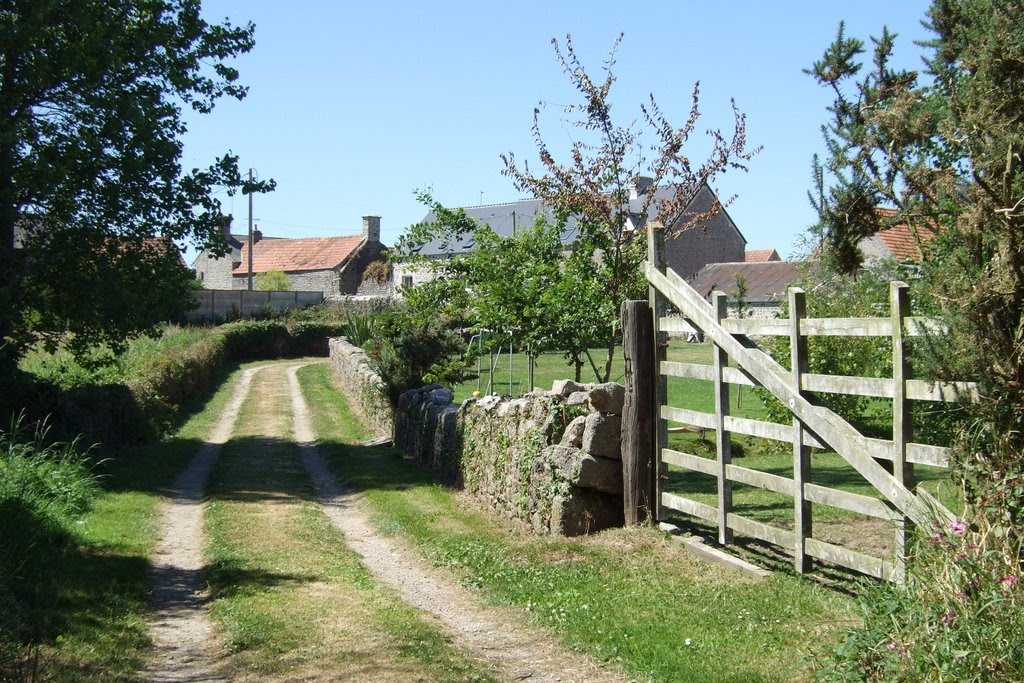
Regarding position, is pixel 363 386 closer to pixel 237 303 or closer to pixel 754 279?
pixel 237 303

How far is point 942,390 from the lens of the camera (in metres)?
5.55

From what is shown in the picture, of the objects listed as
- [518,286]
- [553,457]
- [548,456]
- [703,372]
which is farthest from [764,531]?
[518,286]

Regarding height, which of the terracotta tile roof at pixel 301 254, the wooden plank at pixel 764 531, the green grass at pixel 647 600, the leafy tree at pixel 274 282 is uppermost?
the terracotta tile roof at pixel 301 254

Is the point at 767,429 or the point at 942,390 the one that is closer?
the point at 942,390

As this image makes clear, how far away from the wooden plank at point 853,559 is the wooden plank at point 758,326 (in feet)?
5.01

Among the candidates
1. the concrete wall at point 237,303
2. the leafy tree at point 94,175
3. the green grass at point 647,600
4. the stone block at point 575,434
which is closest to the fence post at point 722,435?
the green grass at point 647,600

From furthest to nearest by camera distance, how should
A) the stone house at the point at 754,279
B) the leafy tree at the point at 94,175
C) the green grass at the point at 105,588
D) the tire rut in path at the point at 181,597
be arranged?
the stone house at the point at 754,279, the leafy tree at the point at 94,175, the tire rut in path at the point at 181,597, the green grass at the point at 105,588

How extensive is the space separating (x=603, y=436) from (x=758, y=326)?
6.92 ft

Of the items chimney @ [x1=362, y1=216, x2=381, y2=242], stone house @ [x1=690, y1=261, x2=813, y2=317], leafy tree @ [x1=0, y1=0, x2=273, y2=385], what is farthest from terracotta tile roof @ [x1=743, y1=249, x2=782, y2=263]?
leafy tree @ [x1=0, y1=0, x2=273, y2=385]

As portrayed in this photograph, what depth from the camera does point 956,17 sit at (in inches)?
291

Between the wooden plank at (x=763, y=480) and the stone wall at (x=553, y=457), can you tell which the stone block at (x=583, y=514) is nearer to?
the stone wall at (x=553, y=457)

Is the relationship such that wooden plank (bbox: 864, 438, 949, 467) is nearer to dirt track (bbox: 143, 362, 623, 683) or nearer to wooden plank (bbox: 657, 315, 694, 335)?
dirt track (bbox: 143, 362, 623, 683)

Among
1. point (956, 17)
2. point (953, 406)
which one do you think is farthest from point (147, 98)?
point (953, 406)

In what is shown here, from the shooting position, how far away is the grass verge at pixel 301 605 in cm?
604
